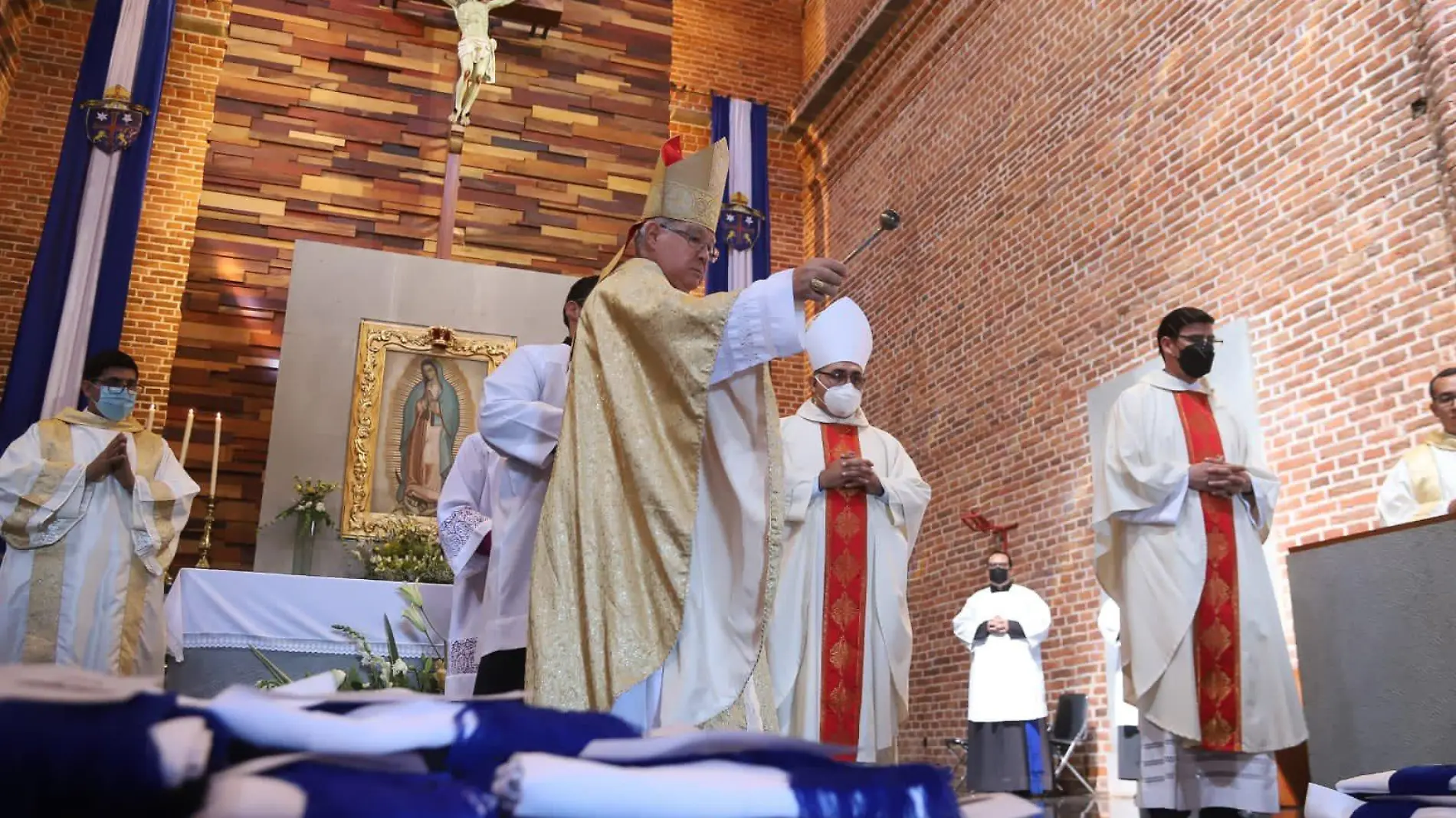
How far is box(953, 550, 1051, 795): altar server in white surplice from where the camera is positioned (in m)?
6.75

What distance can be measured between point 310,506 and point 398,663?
3.04 m

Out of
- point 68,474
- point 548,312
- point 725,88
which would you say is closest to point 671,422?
point 68,474

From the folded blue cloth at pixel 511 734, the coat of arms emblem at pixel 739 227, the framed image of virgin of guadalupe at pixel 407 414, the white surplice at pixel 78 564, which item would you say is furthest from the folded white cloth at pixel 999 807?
the coat of arms emblem at pixel 739 227

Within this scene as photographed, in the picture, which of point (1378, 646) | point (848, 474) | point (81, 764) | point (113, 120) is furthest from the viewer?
point (113, 120)

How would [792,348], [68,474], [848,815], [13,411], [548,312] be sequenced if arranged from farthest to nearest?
[548,312], [13,411], [68,474], [792,348], [848,815]

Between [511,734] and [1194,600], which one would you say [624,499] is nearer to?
[511,734]

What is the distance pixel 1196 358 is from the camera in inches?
173

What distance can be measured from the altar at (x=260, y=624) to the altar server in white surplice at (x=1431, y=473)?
390 cm

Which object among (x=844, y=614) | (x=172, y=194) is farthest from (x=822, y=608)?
(x=172, y=194)

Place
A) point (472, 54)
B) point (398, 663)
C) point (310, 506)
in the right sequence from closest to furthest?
point (398, 663) < point (310, 506) < point (472, 54)

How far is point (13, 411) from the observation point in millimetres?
7734

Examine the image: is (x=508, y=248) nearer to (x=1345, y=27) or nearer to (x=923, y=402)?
(x=923, y=402)

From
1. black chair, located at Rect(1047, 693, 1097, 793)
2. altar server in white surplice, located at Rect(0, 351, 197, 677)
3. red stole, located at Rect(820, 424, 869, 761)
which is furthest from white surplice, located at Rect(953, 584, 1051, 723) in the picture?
altar server in white surplice, located at Rect(0, 351, 197, 677)

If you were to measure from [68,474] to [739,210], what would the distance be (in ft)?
20.4
